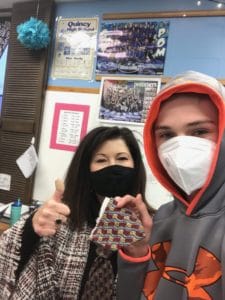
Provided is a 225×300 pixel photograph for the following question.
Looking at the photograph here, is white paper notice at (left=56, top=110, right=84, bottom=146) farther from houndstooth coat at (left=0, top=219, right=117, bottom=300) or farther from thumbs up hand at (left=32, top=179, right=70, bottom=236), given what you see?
thumbs up hand at (left=32, top=179, right=70, bottom=236)

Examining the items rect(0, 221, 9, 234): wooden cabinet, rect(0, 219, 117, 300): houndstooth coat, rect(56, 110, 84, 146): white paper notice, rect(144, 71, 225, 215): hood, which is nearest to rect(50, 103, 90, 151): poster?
rect(56, 110, 84, 146): white paper notice

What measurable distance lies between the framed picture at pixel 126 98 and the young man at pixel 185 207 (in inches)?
38.2

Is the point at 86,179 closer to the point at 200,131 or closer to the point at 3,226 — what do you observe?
the point at 200,131

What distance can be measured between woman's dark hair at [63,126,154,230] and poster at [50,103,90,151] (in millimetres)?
755

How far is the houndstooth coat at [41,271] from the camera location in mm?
1104

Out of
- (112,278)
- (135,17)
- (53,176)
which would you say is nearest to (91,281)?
(112,278)

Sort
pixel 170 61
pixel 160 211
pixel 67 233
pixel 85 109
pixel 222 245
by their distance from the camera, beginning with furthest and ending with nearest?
pixel 85 109, pixel 170 61, pixel 67 233, pixel 160 211, pixel 222 245

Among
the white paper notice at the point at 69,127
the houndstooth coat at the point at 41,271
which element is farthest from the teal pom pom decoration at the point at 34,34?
the houndstooth coat at the point at 41,271

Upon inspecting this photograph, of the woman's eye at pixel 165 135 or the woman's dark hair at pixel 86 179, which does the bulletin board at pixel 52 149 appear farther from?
the woman's eye at pixel 165 135

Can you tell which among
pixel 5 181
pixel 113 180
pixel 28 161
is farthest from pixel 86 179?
pixel 5 181

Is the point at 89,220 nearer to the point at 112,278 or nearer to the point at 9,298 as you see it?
the point at 112,278

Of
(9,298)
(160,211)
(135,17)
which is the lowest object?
(9,298)

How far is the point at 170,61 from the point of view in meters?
1.86

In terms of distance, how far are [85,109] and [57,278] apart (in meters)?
1.16
